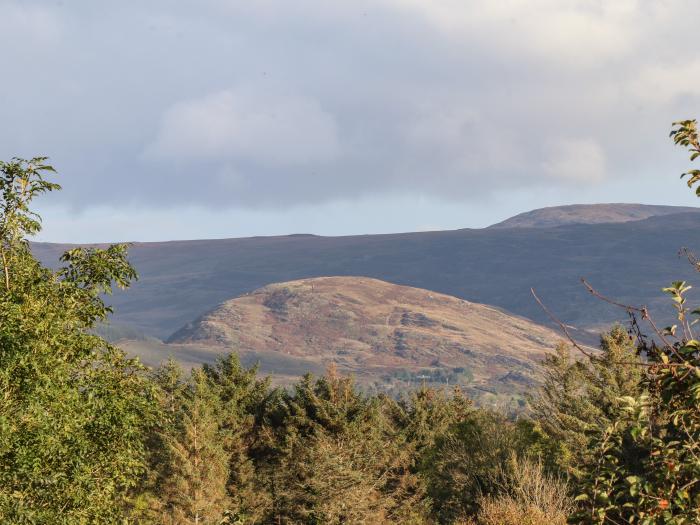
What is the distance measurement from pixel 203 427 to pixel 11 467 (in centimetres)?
4836

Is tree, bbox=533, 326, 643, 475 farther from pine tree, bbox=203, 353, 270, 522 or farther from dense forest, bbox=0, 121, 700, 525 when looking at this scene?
pine tree, bbox=203, 353, 270, 522

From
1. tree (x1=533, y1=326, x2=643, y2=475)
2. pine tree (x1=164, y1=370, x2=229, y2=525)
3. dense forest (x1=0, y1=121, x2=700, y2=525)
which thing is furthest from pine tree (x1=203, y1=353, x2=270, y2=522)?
tree (x1=533, y1=326, x2=643, y2=475)

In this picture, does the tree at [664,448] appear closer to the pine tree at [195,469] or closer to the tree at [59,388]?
the tree at [59,388]

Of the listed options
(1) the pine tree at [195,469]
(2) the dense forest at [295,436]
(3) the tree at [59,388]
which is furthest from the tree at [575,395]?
(3) the tree at [59,388]

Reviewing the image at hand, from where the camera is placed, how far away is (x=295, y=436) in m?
74.2

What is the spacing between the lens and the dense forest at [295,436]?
1155 cm

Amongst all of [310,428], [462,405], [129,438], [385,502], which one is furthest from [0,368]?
[462,405]

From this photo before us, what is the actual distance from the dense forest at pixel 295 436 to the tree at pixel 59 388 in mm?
52

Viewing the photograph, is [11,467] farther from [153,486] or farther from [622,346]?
[622,346]

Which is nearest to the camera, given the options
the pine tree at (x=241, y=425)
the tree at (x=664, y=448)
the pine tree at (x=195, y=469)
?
the tree at (x=664, y=448)

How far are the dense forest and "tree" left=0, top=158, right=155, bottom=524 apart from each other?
52mm

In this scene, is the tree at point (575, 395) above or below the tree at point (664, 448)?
below

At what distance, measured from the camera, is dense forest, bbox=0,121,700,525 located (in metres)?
11.5

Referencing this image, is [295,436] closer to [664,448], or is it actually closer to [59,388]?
[59,388]
